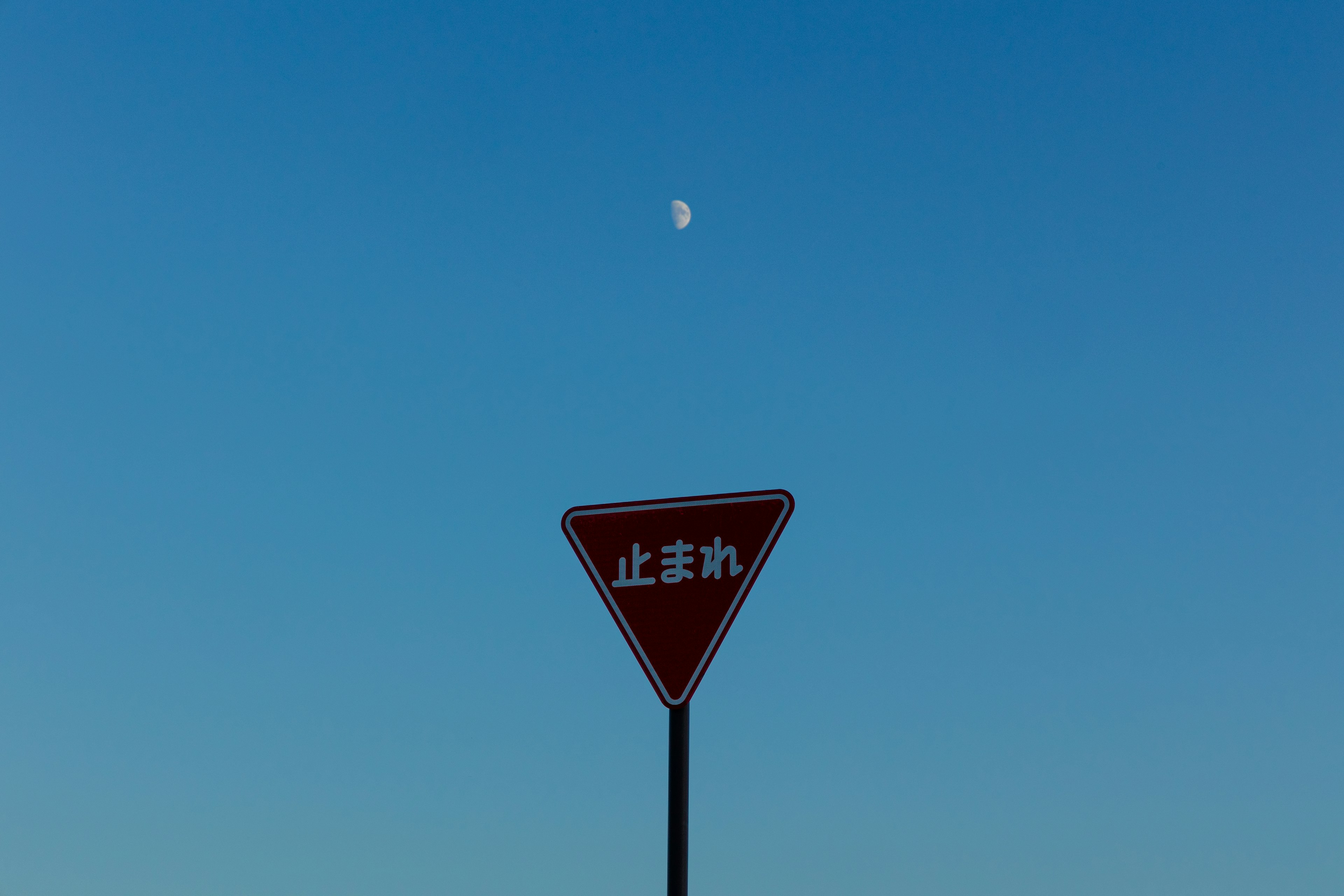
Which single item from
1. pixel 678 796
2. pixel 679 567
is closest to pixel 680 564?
pixel 679 567

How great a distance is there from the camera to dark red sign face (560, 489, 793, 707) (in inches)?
198

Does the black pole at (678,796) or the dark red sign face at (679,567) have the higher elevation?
the dark red sign face at (679,567)

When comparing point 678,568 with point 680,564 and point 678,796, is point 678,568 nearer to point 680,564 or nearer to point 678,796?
point 680,564

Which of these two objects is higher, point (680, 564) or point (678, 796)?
point (680, 564)

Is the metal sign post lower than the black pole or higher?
higher

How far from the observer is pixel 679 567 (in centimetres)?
513

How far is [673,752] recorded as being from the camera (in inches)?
193

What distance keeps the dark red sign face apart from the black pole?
0.09m

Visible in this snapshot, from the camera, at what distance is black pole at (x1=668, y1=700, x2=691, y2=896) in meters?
4.77

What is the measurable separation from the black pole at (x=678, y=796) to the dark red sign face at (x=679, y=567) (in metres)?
0.09

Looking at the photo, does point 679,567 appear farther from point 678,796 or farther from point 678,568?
point 678,796

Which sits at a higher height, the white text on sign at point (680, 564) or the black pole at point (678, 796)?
the white text on sign at point (680, 564)

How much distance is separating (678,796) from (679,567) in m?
0.86

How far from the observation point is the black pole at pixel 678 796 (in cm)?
477
